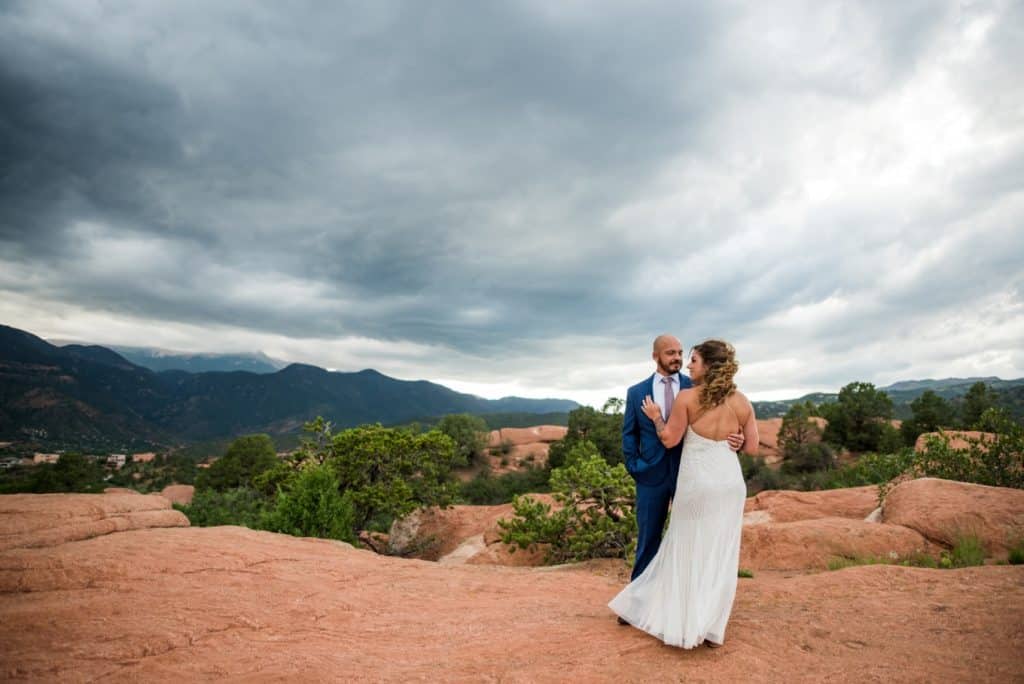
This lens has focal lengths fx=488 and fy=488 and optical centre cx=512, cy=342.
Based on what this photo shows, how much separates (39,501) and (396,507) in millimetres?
9298

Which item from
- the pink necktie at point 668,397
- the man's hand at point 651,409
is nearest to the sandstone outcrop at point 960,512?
the pink necktie at point 668,397

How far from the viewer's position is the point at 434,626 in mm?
5332

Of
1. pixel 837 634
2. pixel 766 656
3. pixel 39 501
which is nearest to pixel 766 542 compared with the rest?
pixel 837 634

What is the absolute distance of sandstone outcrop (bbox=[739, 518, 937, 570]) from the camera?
9688 millimetres

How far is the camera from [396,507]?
654 inches

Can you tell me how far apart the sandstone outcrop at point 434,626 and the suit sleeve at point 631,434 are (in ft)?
5.11

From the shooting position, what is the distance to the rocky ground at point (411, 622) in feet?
12.2

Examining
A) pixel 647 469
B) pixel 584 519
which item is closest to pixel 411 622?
pixel 647 469

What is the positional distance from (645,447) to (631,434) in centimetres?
21

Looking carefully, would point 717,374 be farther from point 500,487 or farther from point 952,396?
point 952,396

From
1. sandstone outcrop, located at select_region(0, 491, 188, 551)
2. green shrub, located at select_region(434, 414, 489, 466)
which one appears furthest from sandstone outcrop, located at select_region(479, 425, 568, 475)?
sandstone outcrop, located at select_region(0, 491, 188, 551)

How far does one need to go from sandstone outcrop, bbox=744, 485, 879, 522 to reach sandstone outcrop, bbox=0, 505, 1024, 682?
862 cm

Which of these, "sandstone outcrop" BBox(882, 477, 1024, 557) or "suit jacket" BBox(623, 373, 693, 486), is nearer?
"suit jacket" BBox(623, 373, 693, 486)

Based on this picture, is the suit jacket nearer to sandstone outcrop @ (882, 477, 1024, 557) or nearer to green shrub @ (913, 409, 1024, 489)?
sandstone outcrop @ (882, 477, 1024, 557)
